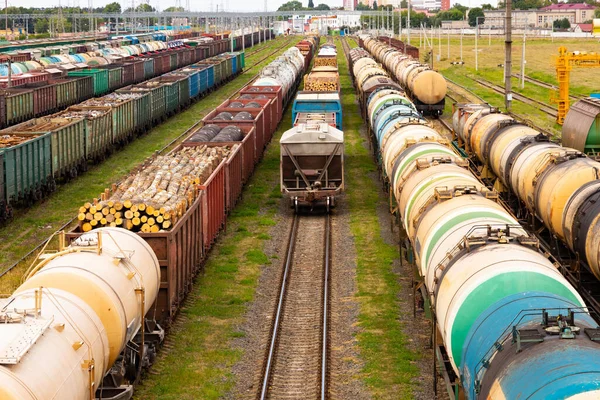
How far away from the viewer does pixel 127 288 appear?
47.0 ft

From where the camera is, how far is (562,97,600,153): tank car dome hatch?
28320mm

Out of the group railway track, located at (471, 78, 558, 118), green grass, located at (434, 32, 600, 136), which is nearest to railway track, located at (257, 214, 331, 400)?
green grass, located at (434, 32, 600, 136)

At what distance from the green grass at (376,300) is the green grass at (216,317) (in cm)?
287

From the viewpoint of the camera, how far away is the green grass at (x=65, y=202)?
1056 inches

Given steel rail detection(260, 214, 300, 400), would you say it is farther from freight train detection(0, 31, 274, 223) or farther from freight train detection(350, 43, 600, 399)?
freight train detection(0, 31, 274, 223)

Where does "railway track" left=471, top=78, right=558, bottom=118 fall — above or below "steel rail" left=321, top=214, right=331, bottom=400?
above

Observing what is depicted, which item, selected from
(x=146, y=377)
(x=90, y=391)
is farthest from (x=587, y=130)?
(x=90, y=391)

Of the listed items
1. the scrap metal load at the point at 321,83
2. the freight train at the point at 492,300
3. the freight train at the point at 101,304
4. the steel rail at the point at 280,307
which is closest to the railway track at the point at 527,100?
the scrap metal load at the point at 321,83

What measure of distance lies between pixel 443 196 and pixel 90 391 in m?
8.28

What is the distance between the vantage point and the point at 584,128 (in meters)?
28.7

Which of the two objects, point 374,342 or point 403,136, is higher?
point 403,136

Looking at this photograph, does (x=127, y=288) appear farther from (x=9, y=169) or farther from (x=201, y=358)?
(x=9, y=169)

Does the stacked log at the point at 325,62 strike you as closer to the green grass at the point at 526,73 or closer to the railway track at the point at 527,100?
the green grass at the point at 526,73

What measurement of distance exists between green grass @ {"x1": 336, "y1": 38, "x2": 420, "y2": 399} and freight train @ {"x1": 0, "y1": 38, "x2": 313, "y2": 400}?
4486 millimetres
